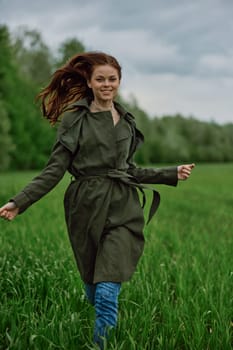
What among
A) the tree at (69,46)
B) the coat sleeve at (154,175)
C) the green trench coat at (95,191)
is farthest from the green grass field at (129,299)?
the tree at (69,46)

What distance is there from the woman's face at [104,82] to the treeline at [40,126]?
50.8 ft

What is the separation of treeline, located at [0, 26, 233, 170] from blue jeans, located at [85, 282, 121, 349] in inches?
627

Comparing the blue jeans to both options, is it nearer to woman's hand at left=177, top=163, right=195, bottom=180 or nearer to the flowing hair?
woman's hand at left=177, top=163, right=195, bottom=180

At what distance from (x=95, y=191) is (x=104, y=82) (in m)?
0.62

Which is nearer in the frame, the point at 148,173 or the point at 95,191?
the point at 95,191

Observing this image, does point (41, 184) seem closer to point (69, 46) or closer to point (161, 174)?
point (161, 174)

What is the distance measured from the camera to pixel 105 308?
313 cm

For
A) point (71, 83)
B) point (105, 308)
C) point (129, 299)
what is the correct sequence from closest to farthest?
point (105, 308), point (71, 83), point (129, 299)

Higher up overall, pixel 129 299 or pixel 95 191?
pixel 95 191

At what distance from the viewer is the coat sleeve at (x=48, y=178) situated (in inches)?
127

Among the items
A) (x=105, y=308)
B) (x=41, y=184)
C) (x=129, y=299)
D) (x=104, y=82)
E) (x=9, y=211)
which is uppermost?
(x=104, y=82)

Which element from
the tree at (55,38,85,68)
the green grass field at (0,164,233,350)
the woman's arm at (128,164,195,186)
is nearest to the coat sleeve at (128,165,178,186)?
the woman's arm at (128,164,195,186)

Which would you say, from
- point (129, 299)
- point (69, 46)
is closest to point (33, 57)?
point (69, 46)

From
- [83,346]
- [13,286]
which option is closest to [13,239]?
[13,286]
